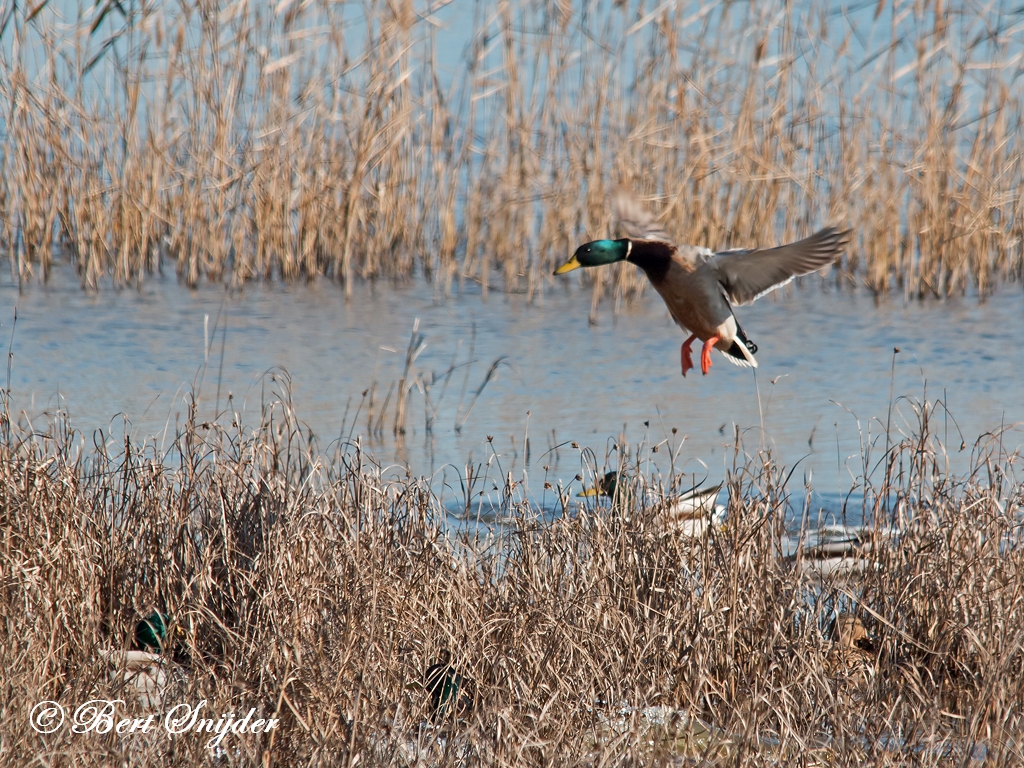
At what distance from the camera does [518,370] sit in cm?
784

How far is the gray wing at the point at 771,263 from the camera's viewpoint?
3979 mm

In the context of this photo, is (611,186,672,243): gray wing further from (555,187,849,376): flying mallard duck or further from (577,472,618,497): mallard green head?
(577,472,618,497): mallard green head

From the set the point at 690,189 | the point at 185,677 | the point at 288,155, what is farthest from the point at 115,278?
the point at 185,677

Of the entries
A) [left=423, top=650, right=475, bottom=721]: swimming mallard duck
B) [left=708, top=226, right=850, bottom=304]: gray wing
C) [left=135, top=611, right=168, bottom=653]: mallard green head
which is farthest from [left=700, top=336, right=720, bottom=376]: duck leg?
→ [left=135, top=611, right=168, bottom=653]: mallard green head

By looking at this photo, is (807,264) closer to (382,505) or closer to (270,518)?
(382,505)

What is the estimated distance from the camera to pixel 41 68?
8547 millimetres

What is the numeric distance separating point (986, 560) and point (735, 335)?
3.49 feet

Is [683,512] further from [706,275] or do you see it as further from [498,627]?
[498,627]

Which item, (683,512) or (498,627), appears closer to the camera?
(498,627)

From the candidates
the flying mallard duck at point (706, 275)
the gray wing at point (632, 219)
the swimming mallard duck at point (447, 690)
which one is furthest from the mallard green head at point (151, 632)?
the gray wing at point (632, 219)

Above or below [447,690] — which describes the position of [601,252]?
above

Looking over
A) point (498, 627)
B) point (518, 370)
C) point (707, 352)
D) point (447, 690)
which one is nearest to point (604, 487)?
point (707, 352)

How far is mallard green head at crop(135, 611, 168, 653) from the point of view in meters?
3.34

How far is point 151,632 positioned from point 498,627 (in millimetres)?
865
